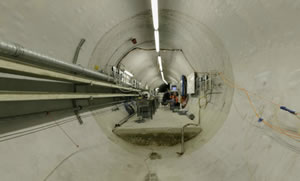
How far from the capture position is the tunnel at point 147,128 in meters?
1.04

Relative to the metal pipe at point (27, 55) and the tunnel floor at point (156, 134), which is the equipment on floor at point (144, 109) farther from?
the metal pipe at point (27, 55)

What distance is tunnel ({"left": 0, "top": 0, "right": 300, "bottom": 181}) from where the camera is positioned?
1.04m

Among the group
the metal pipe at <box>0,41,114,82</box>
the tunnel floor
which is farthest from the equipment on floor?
the metal pipe at <box>0,41,114,82</box>

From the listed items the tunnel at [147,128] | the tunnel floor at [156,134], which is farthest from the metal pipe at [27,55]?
the tunnel floor at [156,134]

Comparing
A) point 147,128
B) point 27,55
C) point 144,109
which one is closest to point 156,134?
point 147,128

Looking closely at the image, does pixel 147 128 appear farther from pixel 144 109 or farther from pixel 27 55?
pixel 27 55

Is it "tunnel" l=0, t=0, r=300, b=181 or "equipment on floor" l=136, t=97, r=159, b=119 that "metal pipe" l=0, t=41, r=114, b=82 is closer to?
"tunnel" l=0, t=0, r=300, b=181

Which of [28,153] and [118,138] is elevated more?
[28,153]

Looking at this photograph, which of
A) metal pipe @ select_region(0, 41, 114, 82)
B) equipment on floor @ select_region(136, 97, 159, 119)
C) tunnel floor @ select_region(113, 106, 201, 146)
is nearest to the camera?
metal pipe @ select_region(0, 41, 114, 82)

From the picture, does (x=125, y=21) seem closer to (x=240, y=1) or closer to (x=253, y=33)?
(x=240, y=1)

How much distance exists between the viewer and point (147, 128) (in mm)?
2812

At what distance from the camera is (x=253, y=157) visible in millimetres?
1257

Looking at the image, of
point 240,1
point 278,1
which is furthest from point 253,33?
point 240,1

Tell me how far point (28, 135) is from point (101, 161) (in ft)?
3.82
